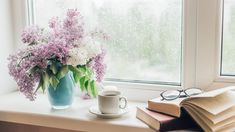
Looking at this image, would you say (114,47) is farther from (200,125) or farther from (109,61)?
(200,125)

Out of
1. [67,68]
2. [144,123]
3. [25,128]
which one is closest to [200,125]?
[144,123]

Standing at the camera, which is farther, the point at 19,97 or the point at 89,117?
the point at 19,97

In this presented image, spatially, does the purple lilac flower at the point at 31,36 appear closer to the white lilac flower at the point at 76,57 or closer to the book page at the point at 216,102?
the white lilac flower at the point at 76,57

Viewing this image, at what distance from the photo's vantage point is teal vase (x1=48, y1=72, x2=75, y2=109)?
4.00 ft

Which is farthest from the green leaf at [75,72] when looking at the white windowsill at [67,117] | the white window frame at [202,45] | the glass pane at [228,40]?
the glass pane at [228,40]

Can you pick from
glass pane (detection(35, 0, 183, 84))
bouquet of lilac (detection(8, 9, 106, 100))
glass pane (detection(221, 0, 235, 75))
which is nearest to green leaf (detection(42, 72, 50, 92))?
bouquet of lilac (detection(8, 9, 106, 100))

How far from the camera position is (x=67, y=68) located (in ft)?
3.84

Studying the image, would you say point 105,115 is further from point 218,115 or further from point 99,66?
point 218,115

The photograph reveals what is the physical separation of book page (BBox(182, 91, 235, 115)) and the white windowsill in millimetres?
179

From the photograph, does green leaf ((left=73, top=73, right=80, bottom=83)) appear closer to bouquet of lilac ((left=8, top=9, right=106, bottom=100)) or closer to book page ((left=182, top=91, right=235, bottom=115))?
bouquet of lilac ((left=8, top=9, right=106, bottom=100))

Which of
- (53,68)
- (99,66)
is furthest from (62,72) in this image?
(99,66)

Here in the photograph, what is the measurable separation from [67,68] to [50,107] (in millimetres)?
205

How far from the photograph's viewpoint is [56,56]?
115 centimetres

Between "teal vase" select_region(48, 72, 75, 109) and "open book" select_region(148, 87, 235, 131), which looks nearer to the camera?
"open book" select_region(148, 87, 235, 131)
